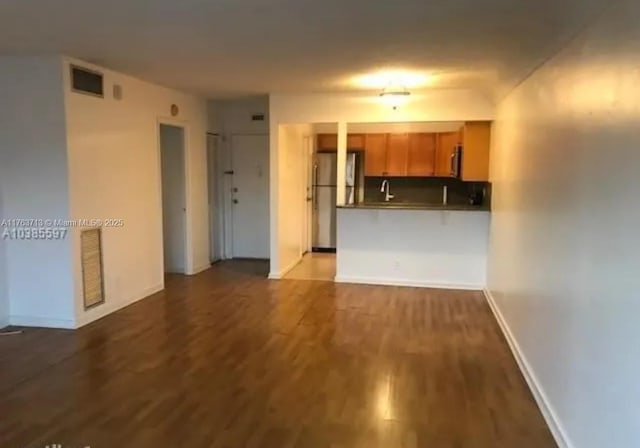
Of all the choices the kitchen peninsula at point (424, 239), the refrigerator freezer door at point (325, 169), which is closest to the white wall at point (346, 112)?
the kitchen peninsula at point (424, 239)

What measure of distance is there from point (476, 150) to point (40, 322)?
509 cm

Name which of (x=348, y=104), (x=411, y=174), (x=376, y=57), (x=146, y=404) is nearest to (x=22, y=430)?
(x=146, y=404)

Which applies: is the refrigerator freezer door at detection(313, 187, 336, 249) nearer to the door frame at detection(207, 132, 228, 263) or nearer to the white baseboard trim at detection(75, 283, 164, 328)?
the door frame at detection(207, 132, 228, 263)

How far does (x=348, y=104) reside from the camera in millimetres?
6367

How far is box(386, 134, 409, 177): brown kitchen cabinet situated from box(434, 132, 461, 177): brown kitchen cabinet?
1.52 feet

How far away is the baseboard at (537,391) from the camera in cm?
276

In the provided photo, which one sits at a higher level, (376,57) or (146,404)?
(376,57)

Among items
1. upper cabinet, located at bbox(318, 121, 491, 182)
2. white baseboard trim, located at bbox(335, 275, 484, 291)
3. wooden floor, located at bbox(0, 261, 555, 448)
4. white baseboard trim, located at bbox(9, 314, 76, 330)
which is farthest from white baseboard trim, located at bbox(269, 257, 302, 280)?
white baseboard trim, located at bbox(9, 314, 76, 330)

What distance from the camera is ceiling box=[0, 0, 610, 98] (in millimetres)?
2852

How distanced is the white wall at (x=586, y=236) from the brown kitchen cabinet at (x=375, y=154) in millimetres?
3918

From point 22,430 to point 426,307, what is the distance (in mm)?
3808

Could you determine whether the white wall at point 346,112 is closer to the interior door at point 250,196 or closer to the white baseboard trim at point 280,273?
the white baseboard trim at point 280,273

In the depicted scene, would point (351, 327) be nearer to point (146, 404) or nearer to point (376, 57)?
point (146, 404)

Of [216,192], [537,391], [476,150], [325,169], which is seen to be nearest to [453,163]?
[476,150]
